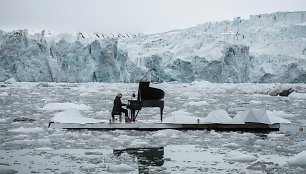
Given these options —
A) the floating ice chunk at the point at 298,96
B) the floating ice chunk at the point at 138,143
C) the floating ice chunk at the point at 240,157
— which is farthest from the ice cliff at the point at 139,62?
the floating ice chunk at the point at 240,157

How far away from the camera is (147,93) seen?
47.4 feet

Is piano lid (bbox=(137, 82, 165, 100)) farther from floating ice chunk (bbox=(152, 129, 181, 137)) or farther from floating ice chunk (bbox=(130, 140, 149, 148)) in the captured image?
floating ice chunk (bbox=(130, 140, 149, 148))

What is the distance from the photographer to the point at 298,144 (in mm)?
10938

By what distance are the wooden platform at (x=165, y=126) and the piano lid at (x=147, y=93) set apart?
99 centimetres

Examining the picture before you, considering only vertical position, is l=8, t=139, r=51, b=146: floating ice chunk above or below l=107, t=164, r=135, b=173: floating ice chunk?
below

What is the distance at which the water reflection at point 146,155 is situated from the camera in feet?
26.8

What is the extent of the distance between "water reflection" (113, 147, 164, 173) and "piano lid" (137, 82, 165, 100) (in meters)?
4.23

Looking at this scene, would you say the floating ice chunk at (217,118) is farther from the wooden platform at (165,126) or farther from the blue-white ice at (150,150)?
the blue-white ice at (150,150)

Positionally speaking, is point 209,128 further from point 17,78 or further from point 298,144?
point 17,78

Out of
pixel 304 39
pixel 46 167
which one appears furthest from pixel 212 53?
pixel 46 167

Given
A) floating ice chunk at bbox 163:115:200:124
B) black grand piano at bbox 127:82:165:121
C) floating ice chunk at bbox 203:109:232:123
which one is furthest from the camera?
floating ice chunk at bbox 203:109:232:123

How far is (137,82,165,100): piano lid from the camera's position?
14.3 meters

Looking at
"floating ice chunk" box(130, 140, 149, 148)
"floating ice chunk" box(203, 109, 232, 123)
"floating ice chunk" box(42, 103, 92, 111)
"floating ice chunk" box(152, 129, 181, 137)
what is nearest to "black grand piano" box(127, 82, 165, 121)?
"floating ice chunk" box(152, 129, 181, 137)

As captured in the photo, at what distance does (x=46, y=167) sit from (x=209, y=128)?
25.0 ft
